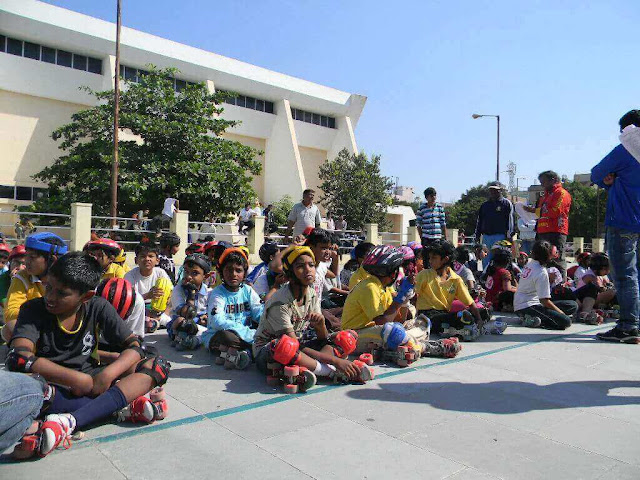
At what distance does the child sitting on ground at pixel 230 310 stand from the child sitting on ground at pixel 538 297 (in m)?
3.65

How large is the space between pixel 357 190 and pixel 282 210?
14.3ft

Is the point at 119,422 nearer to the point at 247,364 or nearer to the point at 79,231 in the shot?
the point at 247,364

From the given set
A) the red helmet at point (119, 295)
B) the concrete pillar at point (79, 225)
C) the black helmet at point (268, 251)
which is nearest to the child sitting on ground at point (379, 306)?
the black helmet at point (268, 251)

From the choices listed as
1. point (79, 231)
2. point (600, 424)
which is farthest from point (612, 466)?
point (79, 231)

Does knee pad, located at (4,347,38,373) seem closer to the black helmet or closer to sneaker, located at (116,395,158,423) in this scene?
sneaker, located at (116,395,158,423)

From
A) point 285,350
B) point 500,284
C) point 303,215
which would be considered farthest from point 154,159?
point 285,350

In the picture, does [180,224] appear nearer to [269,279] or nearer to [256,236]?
[256,236]

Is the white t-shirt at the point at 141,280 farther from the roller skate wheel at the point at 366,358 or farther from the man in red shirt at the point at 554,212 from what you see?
the man in red shirt at the point at 554,212

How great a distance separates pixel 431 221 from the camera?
900 cm

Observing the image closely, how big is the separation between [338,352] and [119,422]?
1.74 metres

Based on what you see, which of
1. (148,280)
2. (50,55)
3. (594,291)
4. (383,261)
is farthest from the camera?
(50,55)

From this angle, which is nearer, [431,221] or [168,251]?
[168,251]

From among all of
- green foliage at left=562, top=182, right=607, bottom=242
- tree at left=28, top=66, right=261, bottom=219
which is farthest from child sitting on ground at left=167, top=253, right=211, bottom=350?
green foliage at left=562, top=182, right=607, bottom=242

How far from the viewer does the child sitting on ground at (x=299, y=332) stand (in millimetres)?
3914
